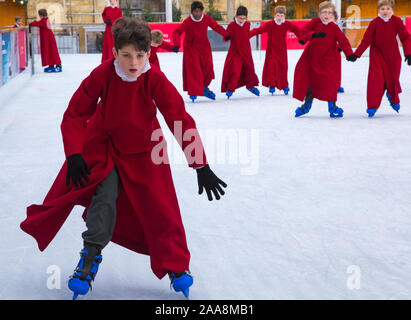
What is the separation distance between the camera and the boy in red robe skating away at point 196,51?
877 centimetres

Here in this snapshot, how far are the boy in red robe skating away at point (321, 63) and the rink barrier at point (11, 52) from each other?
402 centimetres

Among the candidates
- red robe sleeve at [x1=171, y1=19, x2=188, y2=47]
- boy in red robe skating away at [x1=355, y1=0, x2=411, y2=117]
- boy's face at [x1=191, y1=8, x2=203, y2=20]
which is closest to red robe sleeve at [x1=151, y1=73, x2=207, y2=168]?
boy in red robe skating away at [x1=355, y1=0, x2=411, y2=117]

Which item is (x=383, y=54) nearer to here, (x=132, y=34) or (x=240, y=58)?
(x=240, y=58)

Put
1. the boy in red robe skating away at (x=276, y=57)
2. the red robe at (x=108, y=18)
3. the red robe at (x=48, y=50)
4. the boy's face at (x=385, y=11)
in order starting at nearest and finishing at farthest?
→ the boy's face at (x=385, y=11) < the boy in red robe skating away at (x=276, y=57) < the red robe at (x=108, y=18) < the red robe at (x=48, y=50)

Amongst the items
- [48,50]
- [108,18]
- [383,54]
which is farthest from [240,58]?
[48,50]

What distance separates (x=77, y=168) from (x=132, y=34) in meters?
0.47

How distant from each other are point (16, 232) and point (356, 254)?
5.13ft

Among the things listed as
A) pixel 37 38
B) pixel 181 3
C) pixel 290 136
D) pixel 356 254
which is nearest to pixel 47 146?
pixel 290 136

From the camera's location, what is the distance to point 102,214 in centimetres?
224

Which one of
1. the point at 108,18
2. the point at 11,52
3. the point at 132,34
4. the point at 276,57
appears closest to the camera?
the point at 132,34

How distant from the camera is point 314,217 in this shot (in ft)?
11.1

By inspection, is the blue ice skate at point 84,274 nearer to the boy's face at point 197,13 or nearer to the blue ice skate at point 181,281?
the blue ice skate at point 181,281

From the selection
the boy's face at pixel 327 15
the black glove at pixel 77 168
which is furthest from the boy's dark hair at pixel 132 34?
the boy's face at pixel 327 15

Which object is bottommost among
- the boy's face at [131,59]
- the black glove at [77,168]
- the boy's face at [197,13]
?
the black glove at [77,168]
